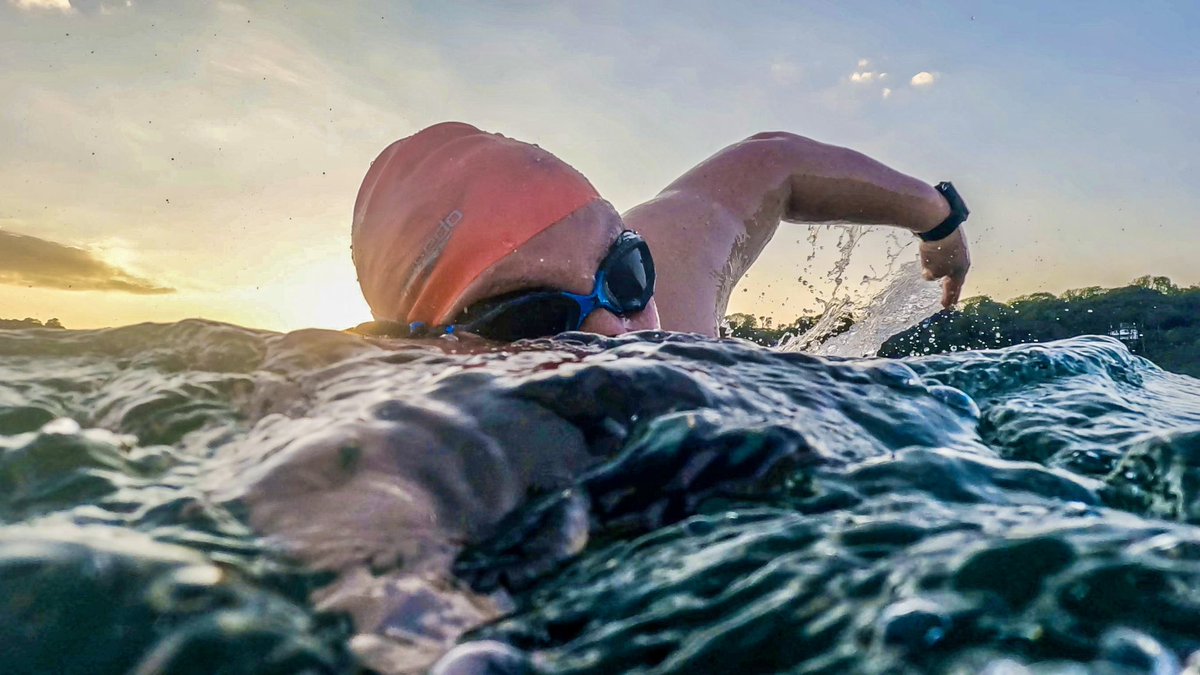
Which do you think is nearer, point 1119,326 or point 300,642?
point 300,642

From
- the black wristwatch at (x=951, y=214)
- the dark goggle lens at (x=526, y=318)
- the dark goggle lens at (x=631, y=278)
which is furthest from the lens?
the black wristwatch at (x=951, y=214)

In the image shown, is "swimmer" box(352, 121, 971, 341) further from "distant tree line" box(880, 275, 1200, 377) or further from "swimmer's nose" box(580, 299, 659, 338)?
"distant tree line" box(880, 275, 1200, 377)

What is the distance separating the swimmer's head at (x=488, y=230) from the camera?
10.9 ft

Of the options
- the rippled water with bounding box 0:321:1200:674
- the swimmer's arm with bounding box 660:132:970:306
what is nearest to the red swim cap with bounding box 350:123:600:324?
the rippled water with bounding box 0:321:1200:674

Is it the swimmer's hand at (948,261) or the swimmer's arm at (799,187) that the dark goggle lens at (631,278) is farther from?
the swimmer's hand at (948,261)

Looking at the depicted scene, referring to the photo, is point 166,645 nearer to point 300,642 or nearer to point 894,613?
point 300,642

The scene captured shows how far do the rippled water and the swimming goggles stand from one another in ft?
2.96

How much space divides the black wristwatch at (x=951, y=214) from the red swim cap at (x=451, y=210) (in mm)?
3247

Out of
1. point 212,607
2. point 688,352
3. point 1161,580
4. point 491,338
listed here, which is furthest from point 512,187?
point 1161,580

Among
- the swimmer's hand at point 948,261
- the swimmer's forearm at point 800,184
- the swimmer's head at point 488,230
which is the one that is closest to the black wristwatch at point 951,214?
the swimmer's hand at point 948,261

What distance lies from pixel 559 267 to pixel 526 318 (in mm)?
263

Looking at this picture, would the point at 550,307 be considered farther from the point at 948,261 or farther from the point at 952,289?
the point at 952,289

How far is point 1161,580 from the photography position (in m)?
1.07

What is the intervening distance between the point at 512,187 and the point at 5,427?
6.75 ft
